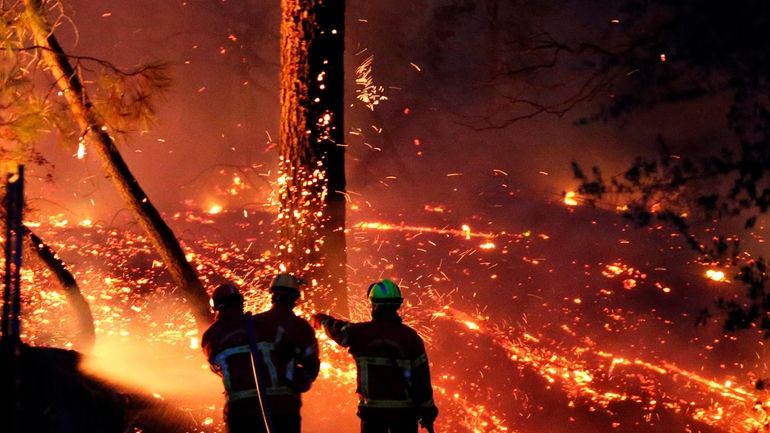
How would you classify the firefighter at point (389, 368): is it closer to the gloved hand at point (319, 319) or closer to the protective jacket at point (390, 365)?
the protective jacket at point (390, 365)

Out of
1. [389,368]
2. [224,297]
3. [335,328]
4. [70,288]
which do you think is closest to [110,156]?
[70,288]

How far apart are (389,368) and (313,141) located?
3516mm

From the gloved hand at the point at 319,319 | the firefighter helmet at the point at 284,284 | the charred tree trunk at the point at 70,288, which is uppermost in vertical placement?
the charred tree trunk at the point at 70,288

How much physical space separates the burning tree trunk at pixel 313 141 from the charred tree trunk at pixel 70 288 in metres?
2.60

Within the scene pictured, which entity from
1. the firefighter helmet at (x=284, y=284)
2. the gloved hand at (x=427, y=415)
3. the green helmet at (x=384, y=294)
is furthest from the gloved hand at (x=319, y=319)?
the gloved hand at (x=427, y=415)

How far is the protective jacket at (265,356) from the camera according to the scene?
5320 millimetres

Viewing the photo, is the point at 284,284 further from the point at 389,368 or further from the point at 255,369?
the point at 389,368

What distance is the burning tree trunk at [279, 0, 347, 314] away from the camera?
816 cm

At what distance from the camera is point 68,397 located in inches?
202

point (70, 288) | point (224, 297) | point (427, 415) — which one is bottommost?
point (427, 415)

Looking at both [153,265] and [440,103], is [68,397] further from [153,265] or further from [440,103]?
[440,103]

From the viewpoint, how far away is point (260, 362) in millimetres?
5332

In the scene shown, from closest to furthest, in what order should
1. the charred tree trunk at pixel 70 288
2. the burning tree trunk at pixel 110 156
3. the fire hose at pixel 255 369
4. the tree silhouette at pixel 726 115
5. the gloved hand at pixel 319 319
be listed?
the fire hose at pixel 255 369, the gloved hand at pixel 319 319, the tree silhouette at pixel 726 115, the burning tree trunk at pixel 110 156, the charred tree trunk at pixel 70 288

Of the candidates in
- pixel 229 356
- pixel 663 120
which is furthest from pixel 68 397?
pixel 663 120
